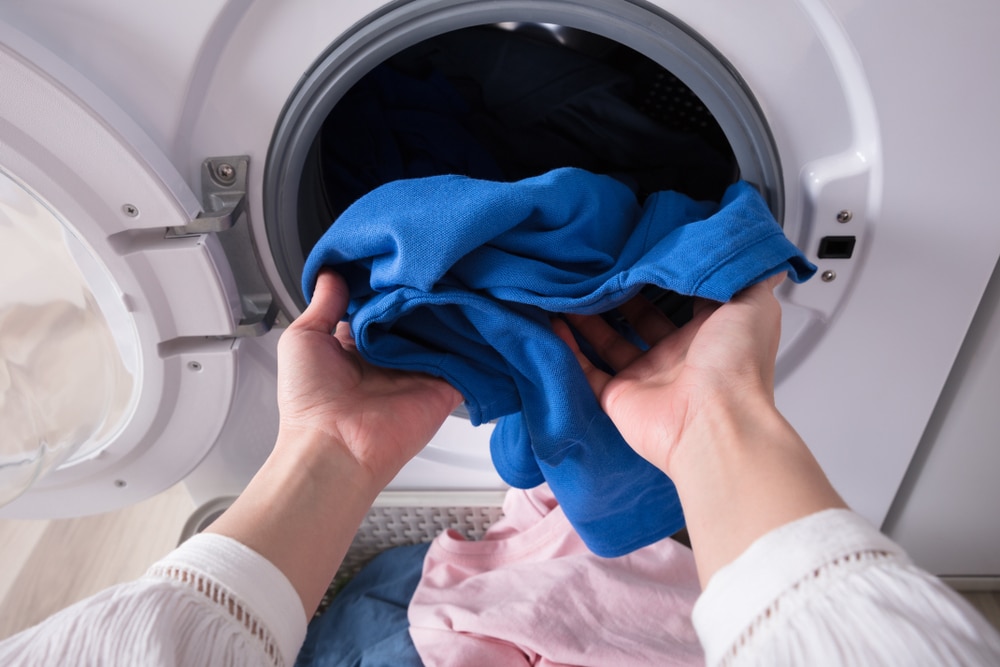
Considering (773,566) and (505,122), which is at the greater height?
(505,122)

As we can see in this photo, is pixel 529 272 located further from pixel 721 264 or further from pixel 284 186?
pixel 284 186

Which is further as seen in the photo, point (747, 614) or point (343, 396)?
point (343, 396)

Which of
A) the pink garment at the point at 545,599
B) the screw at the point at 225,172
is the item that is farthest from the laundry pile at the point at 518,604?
the screw at the point at 225,172

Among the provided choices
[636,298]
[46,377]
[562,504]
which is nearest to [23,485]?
[46,377]

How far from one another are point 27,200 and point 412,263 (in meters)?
0.39

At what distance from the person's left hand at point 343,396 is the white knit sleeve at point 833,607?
10.9 inches

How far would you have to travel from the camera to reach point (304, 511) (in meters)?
0.46

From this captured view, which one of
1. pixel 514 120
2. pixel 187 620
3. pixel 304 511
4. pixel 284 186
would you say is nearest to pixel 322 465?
pixel 304 511

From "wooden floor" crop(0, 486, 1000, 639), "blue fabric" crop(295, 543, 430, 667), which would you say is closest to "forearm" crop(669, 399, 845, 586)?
"blue fabric" crop(295, 543, 430, 667)

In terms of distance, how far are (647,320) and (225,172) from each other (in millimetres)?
414

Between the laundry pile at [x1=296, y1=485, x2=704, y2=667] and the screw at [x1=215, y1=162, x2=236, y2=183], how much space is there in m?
0.51

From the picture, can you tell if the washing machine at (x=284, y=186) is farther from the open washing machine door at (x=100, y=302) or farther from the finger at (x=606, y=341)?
the finger at (x=606, y=341)

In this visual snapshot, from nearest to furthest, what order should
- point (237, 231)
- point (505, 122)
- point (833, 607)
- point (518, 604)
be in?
1. point (833, 607)
2. point (237, 231)
3. point (518, 604)
4. point (505, 122)

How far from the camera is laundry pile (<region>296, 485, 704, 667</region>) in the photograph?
0.72 m
